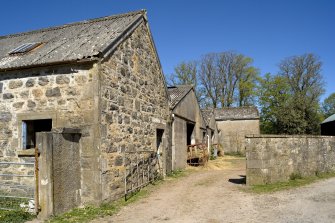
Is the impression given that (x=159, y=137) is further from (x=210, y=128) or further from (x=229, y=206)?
(x=210, y=128)

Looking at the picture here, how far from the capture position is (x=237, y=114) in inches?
1291

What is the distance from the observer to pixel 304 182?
1033cm

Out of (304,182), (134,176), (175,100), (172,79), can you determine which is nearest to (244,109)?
(172,79)

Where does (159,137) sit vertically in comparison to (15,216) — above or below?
above

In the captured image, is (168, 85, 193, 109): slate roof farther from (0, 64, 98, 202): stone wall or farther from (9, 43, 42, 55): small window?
(0, 64, 98, 202): stone wall

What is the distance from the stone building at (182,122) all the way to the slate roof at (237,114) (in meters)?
11.7

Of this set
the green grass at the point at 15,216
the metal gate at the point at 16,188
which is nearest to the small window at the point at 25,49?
the metal gate at the point at 16,188

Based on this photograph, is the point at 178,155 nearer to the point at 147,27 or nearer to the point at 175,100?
the point at 175,100

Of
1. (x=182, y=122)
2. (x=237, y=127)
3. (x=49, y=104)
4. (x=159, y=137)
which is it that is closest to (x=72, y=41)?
Answer: (x=49, y=104)

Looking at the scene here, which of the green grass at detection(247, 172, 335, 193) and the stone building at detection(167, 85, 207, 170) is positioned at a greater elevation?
the stone building at detection(167, 85, 207, 170)

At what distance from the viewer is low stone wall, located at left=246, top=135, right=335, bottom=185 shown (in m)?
10.1

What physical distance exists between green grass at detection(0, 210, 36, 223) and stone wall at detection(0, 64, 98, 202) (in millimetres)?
1462

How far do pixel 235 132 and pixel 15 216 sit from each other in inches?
1095

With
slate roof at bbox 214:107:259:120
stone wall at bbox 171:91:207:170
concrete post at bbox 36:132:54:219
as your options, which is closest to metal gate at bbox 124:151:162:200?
concrete post at bbox 36:132:54:219
